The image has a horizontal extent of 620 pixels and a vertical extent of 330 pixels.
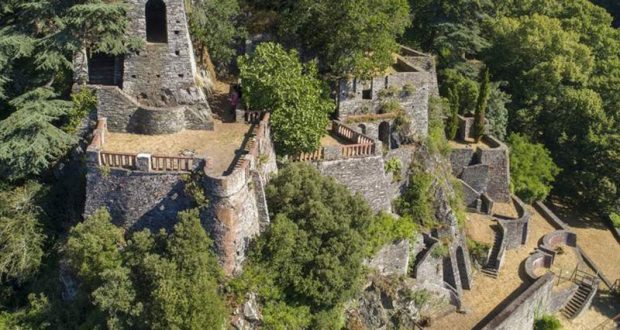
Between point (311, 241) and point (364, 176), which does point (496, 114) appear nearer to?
point (364, 176)

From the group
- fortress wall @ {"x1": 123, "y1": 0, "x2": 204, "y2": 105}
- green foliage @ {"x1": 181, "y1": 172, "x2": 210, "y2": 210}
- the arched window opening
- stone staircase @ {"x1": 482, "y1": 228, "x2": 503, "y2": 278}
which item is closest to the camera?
green foliage @ {"x1": 181, "y1": 172, "x2": 210, "y2": 210}

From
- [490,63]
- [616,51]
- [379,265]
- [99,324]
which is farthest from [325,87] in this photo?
[616,51]

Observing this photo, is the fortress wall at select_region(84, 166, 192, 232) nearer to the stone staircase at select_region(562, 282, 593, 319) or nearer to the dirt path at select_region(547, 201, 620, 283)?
the stone staircase at select_region(562, 282, 593, 319)

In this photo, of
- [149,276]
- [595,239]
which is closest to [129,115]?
[149,276]

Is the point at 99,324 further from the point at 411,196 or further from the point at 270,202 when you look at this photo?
the point at 411,196

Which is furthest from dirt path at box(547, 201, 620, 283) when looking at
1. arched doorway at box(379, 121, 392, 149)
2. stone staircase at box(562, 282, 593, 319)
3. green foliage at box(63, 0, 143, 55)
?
green foliage at box(63, 0, 143, 55)

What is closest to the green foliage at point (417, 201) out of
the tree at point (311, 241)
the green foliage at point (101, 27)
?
the tree at point (311, 241)
